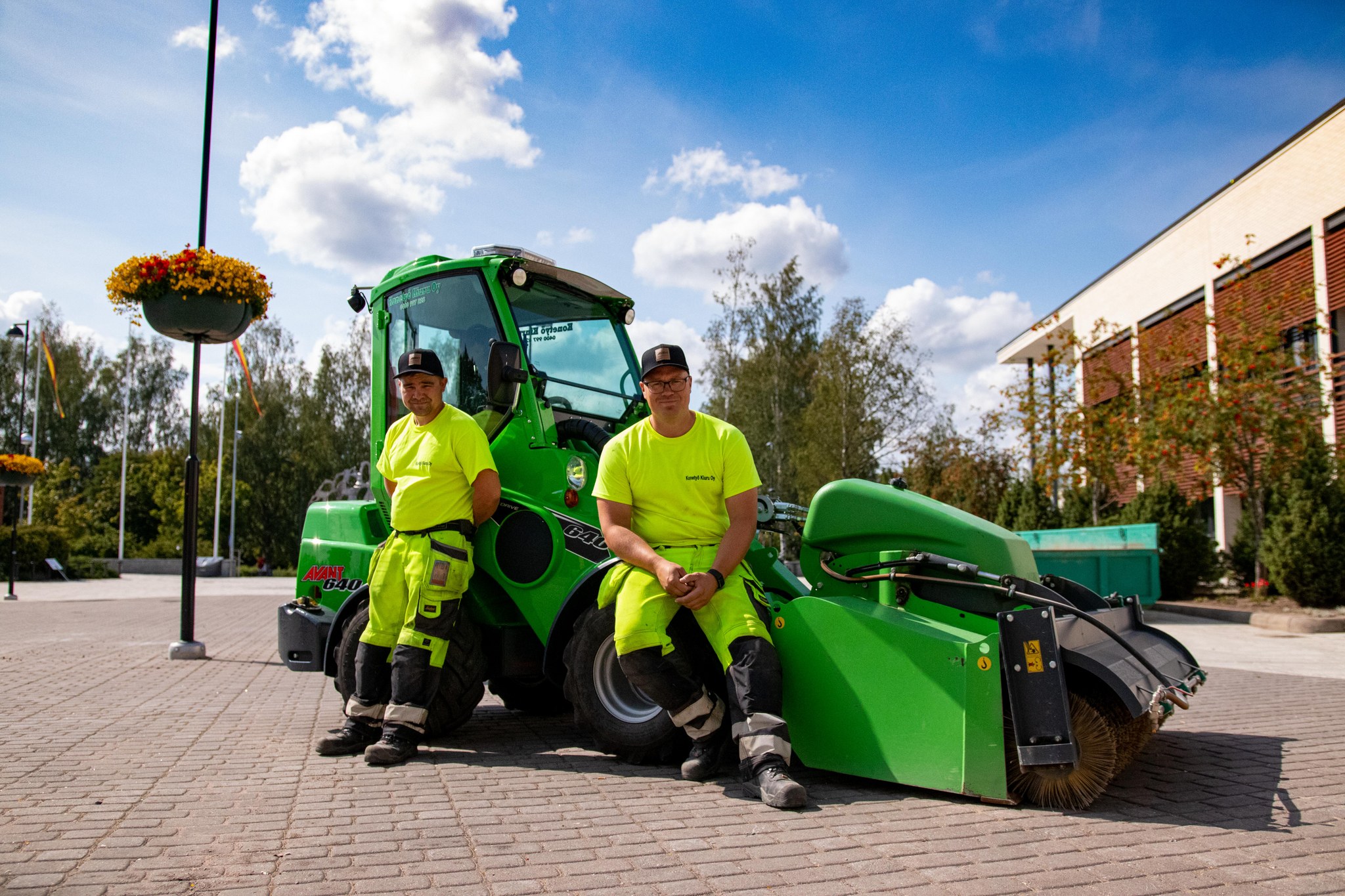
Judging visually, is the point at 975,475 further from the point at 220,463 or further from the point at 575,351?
the point at 220,463

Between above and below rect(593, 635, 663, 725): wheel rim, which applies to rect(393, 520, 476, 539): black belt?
above

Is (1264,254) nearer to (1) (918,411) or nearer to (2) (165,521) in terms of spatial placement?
(1) (918,411)

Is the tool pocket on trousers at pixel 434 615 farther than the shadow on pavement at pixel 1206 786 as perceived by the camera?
Yes

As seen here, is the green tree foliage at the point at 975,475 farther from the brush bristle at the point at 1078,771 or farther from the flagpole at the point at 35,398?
the flagpole at the point at 35,398

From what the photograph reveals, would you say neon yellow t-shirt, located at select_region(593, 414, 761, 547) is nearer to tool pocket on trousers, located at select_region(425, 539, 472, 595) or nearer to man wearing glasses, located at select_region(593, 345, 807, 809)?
man wearing glasses, located at select_region(593, 345, 807, 809)

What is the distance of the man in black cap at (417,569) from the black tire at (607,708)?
2.25 feet

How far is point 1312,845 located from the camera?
3221 mm

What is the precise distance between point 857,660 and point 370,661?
2.43 m

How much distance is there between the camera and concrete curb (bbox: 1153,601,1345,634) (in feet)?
39.8

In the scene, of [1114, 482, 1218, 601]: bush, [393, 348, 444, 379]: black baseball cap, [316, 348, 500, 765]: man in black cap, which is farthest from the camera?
[1114, 482, 1218, 601]: bush

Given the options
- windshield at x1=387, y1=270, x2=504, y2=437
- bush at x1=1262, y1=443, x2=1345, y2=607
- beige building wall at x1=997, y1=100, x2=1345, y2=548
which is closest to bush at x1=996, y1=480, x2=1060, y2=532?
beige building wall at x1=997, y1=100, x2=1345, y2=548

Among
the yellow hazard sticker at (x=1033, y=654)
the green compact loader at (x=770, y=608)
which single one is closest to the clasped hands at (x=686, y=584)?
the green compact loader at (x=770, y=608)

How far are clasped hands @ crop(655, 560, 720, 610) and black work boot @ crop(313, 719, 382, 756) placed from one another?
6.29 ft

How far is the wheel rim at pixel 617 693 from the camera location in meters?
4.54
